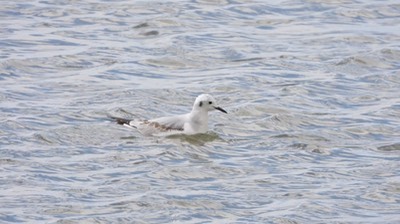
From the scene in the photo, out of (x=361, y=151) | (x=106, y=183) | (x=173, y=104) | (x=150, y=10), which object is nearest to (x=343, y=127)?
(x=361, y=151)

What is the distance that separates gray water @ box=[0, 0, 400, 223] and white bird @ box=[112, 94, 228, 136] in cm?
13

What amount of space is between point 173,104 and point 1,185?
16.1ft

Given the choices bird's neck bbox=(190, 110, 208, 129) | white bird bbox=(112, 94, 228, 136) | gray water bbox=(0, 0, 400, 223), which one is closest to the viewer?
gray water bbox=(0, 0, 400, 223)

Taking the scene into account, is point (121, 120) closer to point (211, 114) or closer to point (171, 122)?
point (171, 122)

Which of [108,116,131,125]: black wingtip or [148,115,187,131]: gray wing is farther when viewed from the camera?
[108,116,131,125]: black wingtip

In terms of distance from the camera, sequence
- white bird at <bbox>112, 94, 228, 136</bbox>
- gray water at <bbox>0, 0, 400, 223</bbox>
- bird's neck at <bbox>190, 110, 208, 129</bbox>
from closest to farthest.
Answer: gray water at <bbox>0, 0, 400, 223</bbox>, white bird at <bbox>112, 94, 228, 136</bbox>, bird's neck at <bbox>190, 110, 208, 129</bbox>

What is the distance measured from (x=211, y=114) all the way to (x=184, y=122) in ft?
3.97

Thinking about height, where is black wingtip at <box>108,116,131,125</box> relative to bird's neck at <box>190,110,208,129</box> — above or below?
below

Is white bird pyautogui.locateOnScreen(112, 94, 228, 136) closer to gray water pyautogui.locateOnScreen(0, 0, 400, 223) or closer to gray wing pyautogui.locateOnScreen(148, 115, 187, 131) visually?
gray wing pyautogui.locateOnScreen(148, 115, 187, 131)

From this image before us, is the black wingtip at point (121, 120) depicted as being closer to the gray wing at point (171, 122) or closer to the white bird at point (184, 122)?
the white bird at point (184, 122)

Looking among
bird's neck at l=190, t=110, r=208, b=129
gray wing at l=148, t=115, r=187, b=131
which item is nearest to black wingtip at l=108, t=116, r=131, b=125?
gray wing at l=148, t=115, r=187, b=131

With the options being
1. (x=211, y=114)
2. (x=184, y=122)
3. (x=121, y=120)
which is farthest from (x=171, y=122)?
(x=211, y=114)

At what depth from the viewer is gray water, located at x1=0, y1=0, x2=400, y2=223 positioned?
46.0 feet

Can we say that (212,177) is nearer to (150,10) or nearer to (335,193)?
(335,193)
